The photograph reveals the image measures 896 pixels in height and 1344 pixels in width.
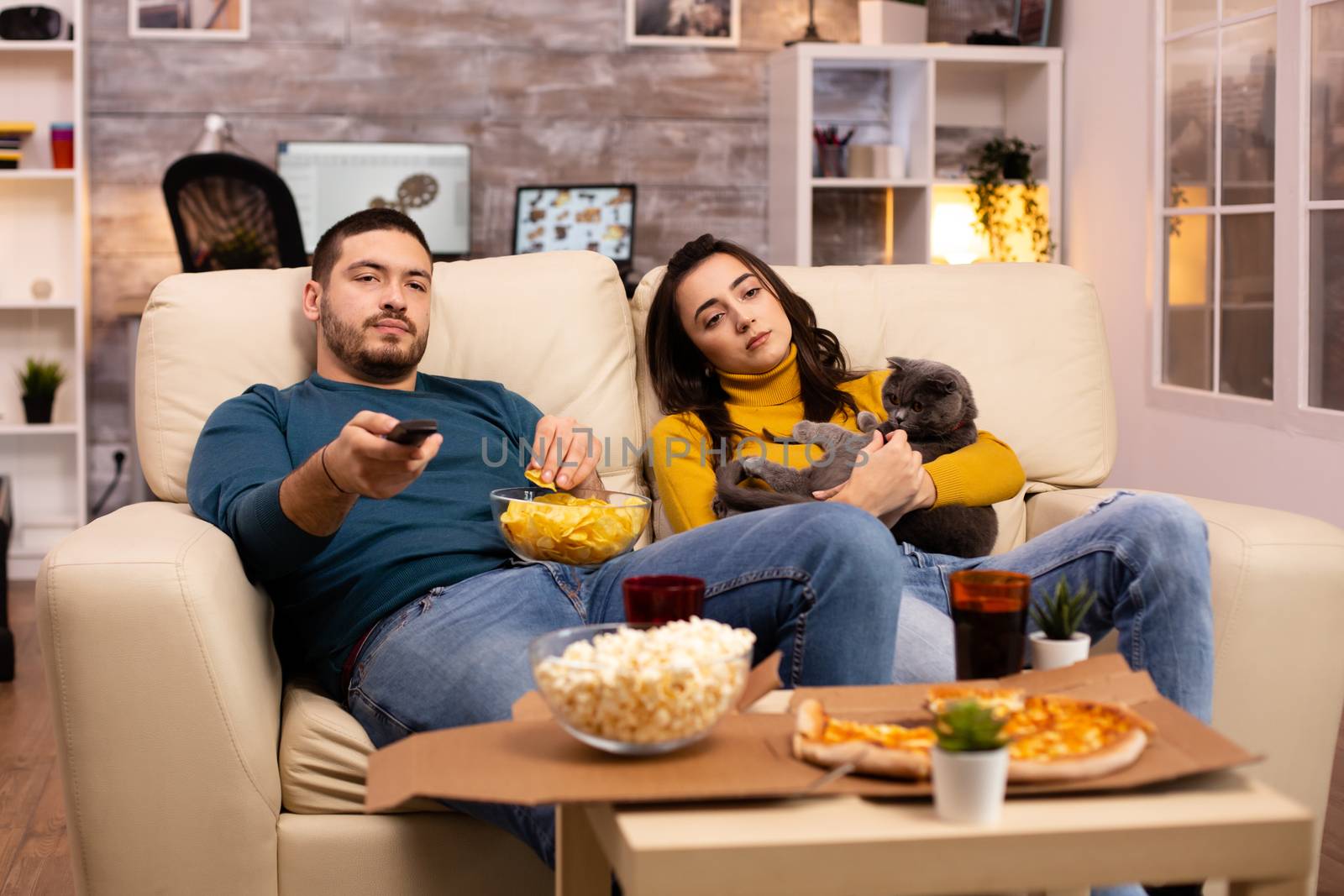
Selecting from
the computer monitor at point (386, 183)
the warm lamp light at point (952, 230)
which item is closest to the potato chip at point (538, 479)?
the computer monitor at point (386, 183)

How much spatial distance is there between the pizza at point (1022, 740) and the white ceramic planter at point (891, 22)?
3.75 meters

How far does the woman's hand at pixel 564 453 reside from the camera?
6.01ft

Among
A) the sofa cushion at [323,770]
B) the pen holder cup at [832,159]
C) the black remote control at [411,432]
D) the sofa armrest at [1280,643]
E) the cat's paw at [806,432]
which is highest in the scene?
the pen holder cup at [832,159]

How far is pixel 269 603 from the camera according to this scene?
1.75m

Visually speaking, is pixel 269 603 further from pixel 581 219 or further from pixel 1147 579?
pixel 581 219

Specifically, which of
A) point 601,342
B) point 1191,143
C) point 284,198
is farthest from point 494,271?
point 1191,143

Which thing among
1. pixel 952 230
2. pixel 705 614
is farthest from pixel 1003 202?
pixel 705 614

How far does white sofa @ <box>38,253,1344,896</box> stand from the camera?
57.0 inches

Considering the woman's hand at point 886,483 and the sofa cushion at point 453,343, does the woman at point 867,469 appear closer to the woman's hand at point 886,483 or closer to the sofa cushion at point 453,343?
the woman's hand at point 886,483

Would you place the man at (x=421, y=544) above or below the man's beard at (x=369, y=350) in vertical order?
below

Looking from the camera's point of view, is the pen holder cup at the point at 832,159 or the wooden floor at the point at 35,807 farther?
the pen holder cup at the point at 832,159

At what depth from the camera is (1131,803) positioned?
3.24 ft

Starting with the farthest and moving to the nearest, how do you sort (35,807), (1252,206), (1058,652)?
(1252,206) < (35,807) < (1058,652)

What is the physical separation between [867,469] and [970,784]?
3.17 feet
